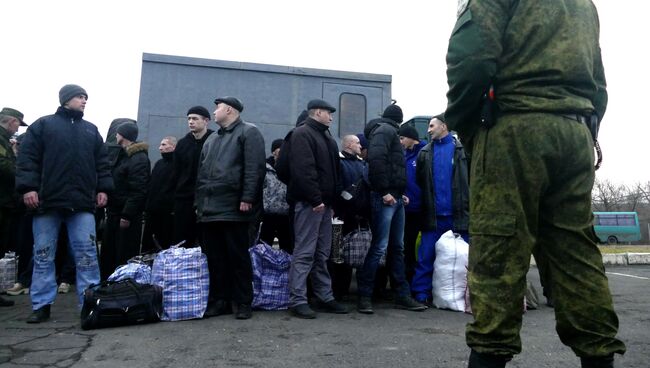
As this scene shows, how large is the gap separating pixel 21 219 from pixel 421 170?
518 cm

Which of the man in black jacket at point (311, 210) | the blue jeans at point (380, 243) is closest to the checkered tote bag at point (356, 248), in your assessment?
the blue jeans at point (380, 243)

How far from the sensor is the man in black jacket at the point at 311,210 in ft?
14.1

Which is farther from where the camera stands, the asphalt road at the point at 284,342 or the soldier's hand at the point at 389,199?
the soldier's hand at the point at 389,199

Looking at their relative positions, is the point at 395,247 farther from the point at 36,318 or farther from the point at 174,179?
the point at 36,318

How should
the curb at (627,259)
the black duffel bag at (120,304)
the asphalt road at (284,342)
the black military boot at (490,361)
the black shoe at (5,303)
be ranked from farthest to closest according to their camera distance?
the curb at (627,259)
the black shoe at (5,303)
the black duffel bag at (120,304)
the asphalt road at (284,342)
the black military boot at (490,361)

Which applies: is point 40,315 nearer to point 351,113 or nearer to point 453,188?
point 453,188

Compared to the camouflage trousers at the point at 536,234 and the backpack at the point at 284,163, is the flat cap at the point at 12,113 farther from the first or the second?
the camouflage trousers at the point at 536,234

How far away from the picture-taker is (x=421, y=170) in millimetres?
5289

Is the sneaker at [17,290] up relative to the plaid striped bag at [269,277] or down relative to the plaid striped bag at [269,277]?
down

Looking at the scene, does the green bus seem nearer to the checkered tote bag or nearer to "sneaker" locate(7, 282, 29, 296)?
the checkered tote bag

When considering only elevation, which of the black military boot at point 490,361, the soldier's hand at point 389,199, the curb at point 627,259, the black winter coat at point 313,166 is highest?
the black winter coat at point 313,166

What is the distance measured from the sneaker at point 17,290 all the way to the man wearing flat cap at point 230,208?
296 centimetres

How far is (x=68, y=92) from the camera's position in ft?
14.4

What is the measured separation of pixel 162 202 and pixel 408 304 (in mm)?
2961
